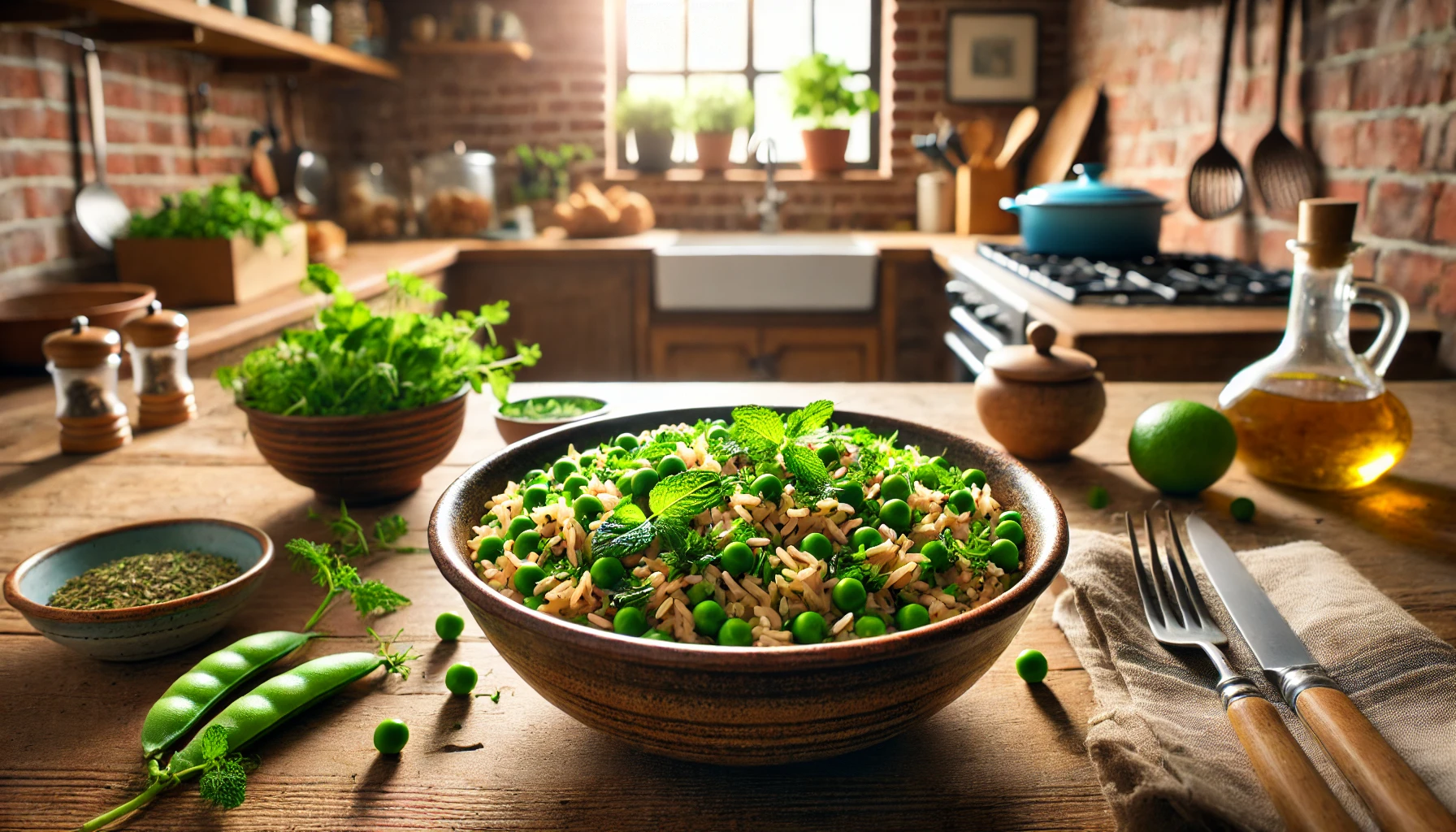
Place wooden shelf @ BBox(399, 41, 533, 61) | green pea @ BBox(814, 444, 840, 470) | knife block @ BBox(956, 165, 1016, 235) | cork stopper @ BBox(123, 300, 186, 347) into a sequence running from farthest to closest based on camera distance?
wooden shelf @ BBox(399, 41, 533, 61) < knife block @ BBox(956, 165, 1016, 235) < cork stopper @ BBox(123, 300, 186, 347) < green pea @ BBox(814, 444, 840, 470)

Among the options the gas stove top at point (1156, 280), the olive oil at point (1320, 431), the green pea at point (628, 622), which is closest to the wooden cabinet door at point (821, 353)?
the gas stove top at point (1156, 280)

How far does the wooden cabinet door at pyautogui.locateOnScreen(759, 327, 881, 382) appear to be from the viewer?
368cm

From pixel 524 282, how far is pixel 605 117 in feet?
3.82

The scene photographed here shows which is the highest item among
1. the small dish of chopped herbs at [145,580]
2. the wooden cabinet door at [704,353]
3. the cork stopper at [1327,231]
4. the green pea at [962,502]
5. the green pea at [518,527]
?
the cork stopper at [1327,231]

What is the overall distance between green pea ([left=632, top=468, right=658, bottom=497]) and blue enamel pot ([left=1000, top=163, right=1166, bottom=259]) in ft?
8.00

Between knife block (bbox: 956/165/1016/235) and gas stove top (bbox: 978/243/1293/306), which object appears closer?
gas stove top (bbox: 978/243/1293/306)

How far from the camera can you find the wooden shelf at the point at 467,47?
426 cm

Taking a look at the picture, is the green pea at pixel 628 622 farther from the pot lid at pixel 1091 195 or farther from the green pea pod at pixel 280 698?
the pot lid at pixel 1091 195

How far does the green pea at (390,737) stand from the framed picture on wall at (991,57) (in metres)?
4.32

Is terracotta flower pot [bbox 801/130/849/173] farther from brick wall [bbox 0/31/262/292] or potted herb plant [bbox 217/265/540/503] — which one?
potted herb plant [bbox 217/265/540/503]

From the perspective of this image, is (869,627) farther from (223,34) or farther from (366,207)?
(366,207)

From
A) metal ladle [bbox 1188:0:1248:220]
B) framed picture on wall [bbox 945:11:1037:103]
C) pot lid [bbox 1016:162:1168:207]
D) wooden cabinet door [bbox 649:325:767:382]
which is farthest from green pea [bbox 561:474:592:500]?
framed picture on wall [bbox 945:11:1037:103]

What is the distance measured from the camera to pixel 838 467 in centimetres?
82

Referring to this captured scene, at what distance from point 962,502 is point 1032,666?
0.13 meters
